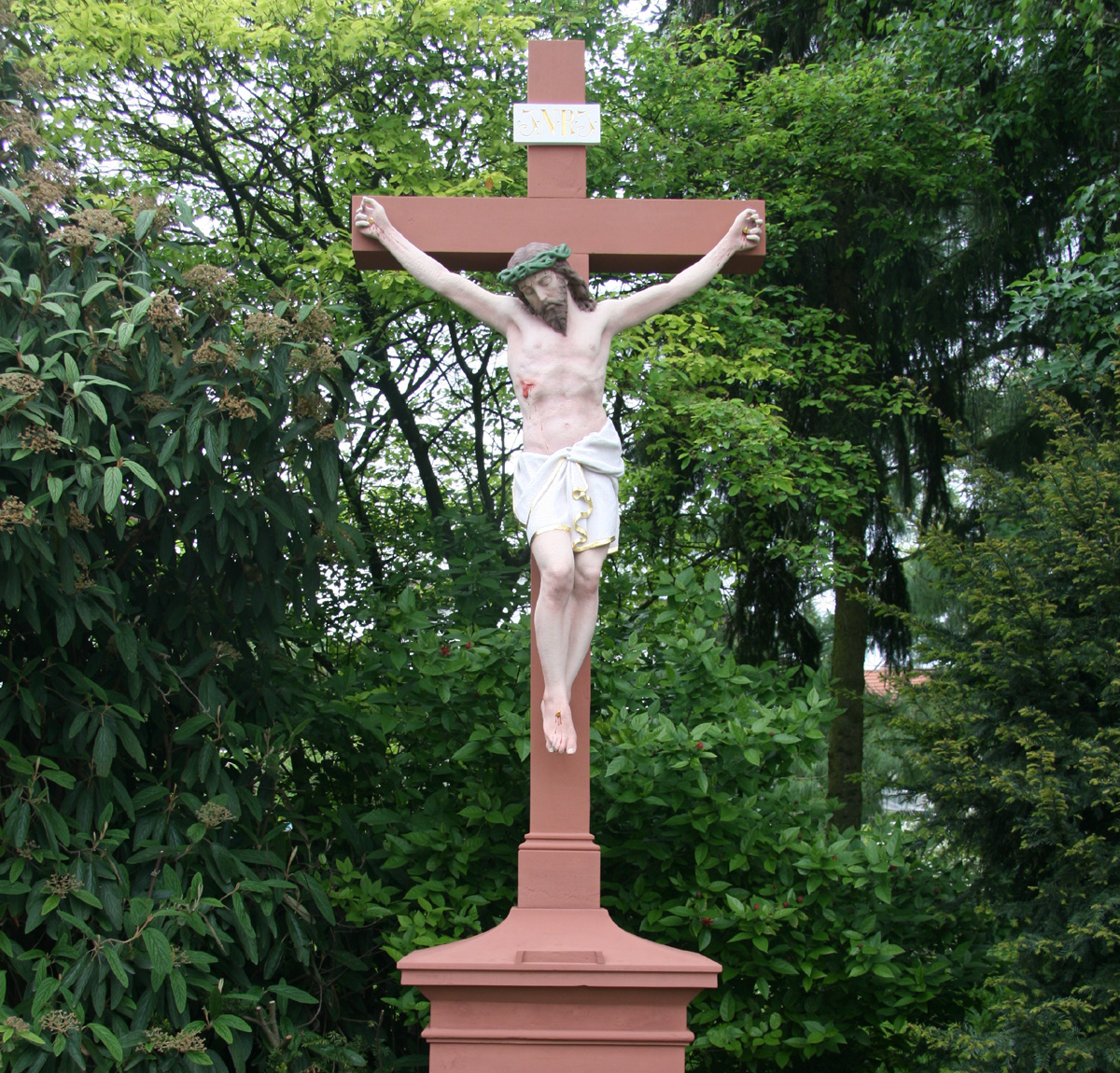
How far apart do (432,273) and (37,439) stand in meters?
1.34

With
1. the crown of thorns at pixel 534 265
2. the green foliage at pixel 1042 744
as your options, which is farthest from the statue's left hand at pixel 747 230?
the green foliage at pixel 1042 744

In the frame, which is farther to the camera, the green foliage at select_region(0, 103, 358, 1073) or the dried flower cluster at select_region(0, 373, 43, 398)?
the green foliage at select_region(0, 103, 358, 1073)

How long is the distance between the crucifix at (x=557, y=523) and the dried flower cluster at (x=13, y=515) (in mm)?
1294

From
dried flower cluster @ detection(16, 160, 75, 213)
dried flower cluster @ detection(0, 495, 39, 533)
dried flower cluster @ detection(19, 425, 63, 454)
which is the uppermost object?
dried flower cluster @ detection(16, 160, 75, 213)

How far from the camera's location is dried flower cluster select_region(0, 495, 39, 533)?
11.9 feet

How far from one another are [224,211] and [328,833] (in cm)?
572

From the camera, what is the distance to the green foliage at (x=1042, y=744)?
12.6 ft

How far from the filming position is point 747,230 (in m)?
3.98

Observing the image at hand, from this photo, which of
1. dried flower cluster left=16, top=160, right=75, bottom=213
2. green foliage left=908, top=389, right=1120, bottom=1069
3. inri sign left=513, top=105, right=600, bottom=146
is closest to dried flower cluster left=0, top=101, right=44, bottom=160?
dried flower cluster left=16, top=160, right=75, bottom=213

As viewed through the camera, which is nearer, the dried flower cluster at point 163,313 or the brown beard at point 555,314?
the brown beard at point 555,314

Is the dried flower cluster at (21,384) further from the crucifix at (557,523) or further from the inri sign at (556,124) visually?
the inri sign at (556,124)

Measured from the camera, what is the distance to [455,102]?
7.50 m

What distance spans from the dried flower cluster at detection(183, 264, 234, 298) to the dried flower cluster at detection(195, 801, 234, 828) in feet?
6.09

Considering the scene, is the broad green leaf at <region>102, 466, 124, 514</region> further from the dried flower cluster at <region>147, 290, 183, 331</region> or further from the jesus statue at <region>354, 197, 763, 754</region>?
the jesus statue at <region>354, 197, 763, 754</region>
